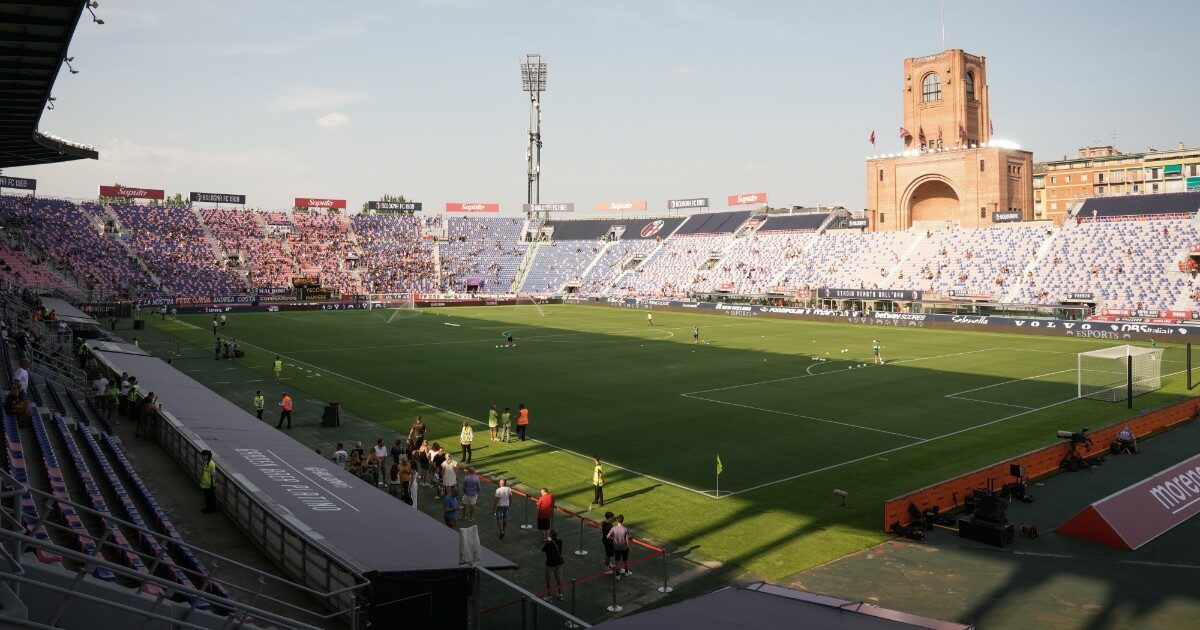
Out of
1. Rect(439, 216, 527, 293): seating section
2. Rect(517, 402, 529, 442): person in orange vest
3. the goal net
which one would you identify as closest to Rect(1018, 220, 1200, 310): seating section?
the goal net

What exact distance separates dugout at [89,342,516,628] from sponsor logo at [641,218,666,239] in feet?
322

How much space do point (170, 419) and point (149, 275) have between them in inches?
3033

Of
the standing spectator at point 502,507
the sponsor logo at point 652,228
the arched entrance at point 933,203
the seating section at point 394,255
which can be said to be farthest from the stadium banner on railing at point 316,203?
the standing spectator at point 502,507

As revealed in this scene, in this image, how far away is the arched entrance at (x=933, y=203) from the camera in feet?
297

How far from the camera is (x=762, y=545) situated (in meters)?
17.9

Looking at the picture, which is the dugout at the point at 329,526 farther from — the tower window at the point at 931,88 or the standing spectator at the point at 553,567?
the tower window at the point at 931,88

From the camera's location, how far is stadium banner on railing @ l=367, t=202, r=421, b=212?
129m

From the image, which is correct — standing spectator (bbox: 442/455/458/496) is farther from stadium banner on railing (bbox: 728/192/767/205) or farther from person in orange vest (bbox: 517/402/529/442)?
stadium banner on railing (bbox: 728/192/767/205)

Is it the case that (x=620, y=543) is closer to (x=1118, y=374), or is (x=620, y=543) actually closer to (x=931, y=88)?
(x=1118, y=374)

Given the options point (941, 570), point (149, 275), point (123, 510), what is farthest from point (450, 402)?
point (149, 275)

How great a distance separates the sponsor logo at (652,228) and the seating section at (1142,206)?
55.7 meters

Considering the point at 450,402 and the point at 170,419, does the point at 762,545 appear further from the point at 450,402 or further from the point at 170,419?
the point at 450,402

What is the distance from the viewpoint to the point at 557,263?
119 metres

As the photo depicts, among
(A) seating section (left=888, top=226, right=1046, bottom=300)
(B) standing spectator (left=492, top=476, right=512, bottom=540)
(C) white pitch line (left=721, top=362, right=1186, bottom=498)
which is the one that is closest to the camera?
(B) standing spectator (left=492, top=476, right=512, bottom=540)
